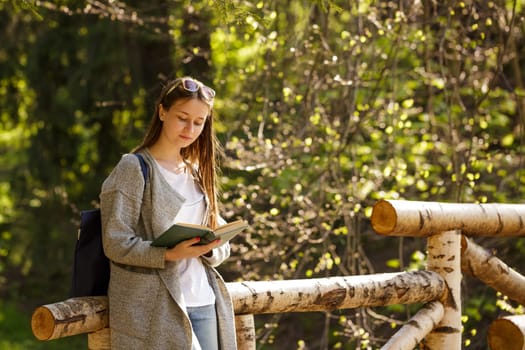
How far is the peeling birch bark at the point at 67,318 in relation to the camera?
2.27m

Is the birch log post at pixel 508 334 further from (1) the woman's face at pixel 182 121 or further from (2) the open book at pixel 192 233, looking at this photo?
(1) the woman's face at pixel 182 121

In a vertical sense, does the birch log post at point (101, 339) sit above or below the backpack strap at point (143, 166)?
below

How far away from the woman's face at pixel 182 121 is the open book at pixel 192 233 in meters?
0.36

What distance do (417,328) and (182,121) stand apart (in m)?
1.14

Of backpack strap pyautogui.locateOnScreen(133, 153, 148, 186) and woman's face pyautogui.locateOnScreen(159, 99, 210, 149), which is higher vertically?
woman's face pyautogui.locateOnScreen(159, 99, 210, 149)

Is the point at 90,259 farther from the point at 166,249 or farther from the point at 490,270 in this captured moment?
the point at 490,270

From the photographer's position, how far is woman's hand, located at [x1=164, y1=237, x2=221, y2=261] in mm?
2484

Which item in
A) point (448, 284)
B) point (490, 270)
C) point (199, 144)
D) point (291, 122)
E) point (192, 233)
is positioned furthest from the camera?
point (291, 122)

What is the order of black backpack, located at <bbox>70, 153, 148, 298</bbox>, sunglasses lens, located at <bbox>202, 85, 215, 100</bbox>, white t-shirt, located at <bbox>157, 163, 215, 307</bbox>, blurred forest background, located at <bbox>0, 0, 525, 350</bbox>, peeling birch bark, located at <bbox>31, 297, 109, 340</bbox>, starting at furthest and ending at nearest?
blurred forest background, located at <bbox>0, 0, 525, 350</bbox> < sunglasses lens, located at <bbox>202, 85, 215, 100</bbox> < white t-shirt, located at <bbox>157, 163, 215, 307</bbox> < black backpack, located at <bbox>70, 153, 148, 298</bbox> < peeling birch bark, located at <bbox>31, 297, 109, 340</bbox>

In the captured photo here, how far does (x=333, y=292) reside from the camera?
119 inches

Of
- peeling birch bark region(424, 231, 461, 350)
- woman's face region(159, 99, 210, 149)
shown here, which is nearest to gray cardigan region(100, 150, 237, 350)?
woman's face region(159, 99, 210, 149)

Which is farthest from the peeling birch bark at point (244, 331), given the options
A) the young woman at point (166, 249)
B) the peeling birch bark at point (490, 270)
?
the peeling birch bark at point (490, 270)

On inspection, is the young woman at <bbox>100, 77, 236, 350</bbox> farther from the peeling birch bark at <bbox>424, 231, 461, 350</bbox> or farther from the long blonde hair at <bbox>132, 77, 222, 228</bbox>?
the peeling birch bark at <bbox>424, 231, 461, 350</bbox>

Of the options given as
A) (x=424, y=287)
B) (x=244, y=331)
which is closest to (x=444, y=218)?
(x=424, y=287)
